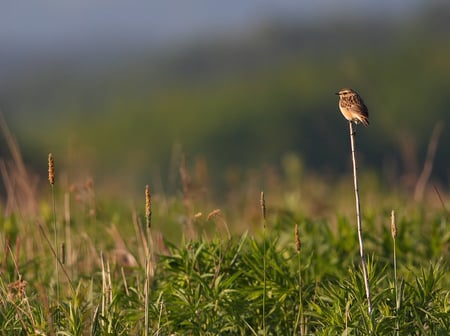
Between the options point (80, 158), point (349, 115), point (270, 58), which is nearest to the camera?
point (349, 115)

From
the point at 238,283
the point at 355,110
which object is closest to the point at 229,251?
the point at 238,283

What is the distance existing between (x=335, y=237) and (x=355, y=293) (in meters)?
1.85

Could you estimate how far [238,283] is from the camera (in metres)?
4.97

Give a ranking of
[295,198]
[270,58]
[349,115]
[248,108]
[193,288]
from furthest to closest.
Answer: [270,58], [248,108], [295,198], [193,288], [349,115]

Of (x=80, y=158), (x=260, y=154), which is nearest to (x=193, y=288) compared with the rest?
(x=80, y=158)

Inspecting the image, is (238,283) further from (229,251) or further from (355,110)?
(355,110)

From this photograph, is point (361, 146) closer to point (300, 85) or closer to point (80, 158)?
point (300, 85)

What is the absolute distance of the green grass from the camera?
4227 mm

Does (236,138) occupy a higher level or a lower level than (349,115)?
lower

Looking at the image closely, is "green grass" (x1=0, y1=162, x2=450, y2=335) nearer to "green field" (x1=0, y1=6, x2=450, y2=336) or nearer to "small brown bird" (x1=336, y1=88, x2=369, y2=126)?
"green field" (x1=0, y1=6, x2=450, y2=336)

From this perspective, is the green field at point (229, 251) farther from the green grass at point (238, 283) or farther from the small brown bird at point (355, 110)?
the small brown bird at point (355, 110)

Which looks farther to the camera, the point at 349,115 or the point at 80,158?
the point at 80,158

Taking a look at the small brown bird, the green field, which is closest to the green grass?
the green field

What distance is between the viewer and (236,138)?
116 meters
